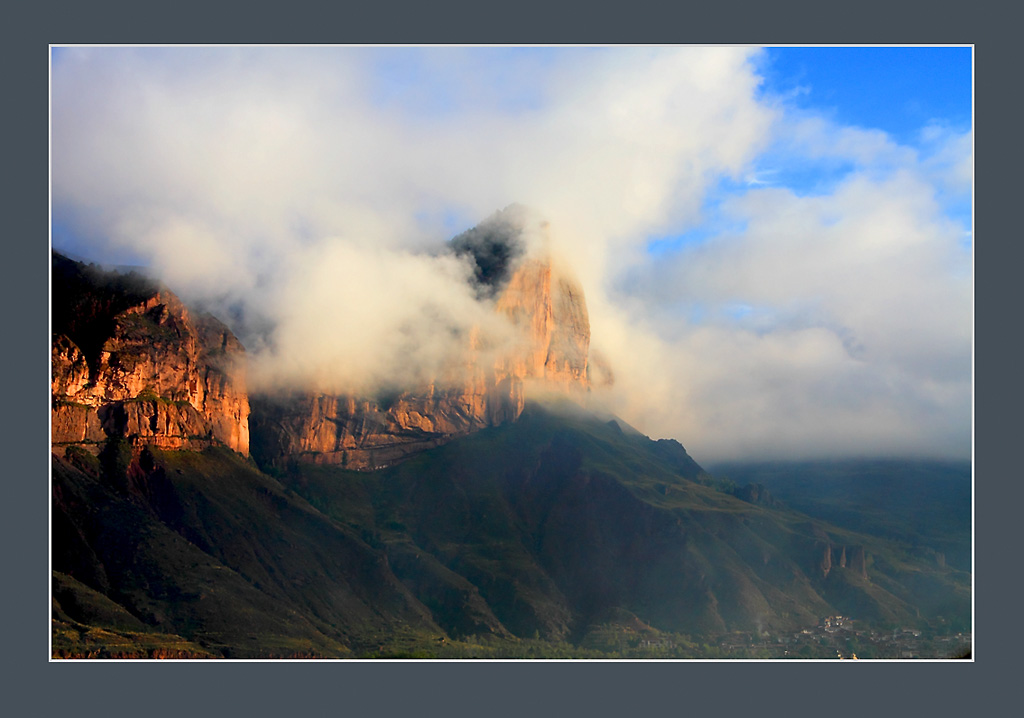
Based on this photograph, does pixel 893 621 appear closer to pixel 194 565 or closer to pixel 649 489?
pixel 649 489

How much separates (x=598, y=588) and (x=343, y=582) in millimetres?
39226

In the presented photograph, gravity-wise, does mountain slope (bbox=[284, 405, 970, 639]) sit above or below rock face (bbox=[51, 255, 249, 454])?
below

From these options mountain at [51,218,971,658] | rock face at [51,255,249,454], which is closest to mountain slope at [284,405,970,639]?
mountain at [51,218,971,658]

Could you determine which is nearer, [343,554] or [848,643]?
[848,643]

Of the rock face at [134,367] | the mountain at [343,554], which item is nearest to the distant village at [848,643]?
the mountain at [343,554]

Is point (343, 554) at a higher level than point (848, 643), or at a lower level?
higher

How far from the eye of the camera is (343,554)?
172 meters

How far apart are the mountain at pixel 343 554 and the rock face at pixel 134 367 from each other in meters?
0.31

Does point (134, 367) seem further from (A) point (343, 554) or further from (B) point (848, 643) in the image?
(B) point (848, 643)

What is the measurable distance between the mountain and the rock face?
309 mm

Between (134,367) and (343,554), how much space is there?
41.6 meters

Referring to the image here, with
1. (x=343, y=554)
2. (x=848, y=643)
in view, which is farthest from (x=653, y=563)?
(x=343, y=554)

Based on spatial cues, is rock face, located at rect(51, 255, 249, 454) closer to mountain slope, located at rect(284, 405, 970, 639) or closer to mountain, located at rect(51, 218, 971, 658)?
mountain, located at rect(51, 218, 971, 658)

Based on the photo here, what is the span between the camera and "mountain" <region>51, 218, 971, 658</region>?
141 meters
